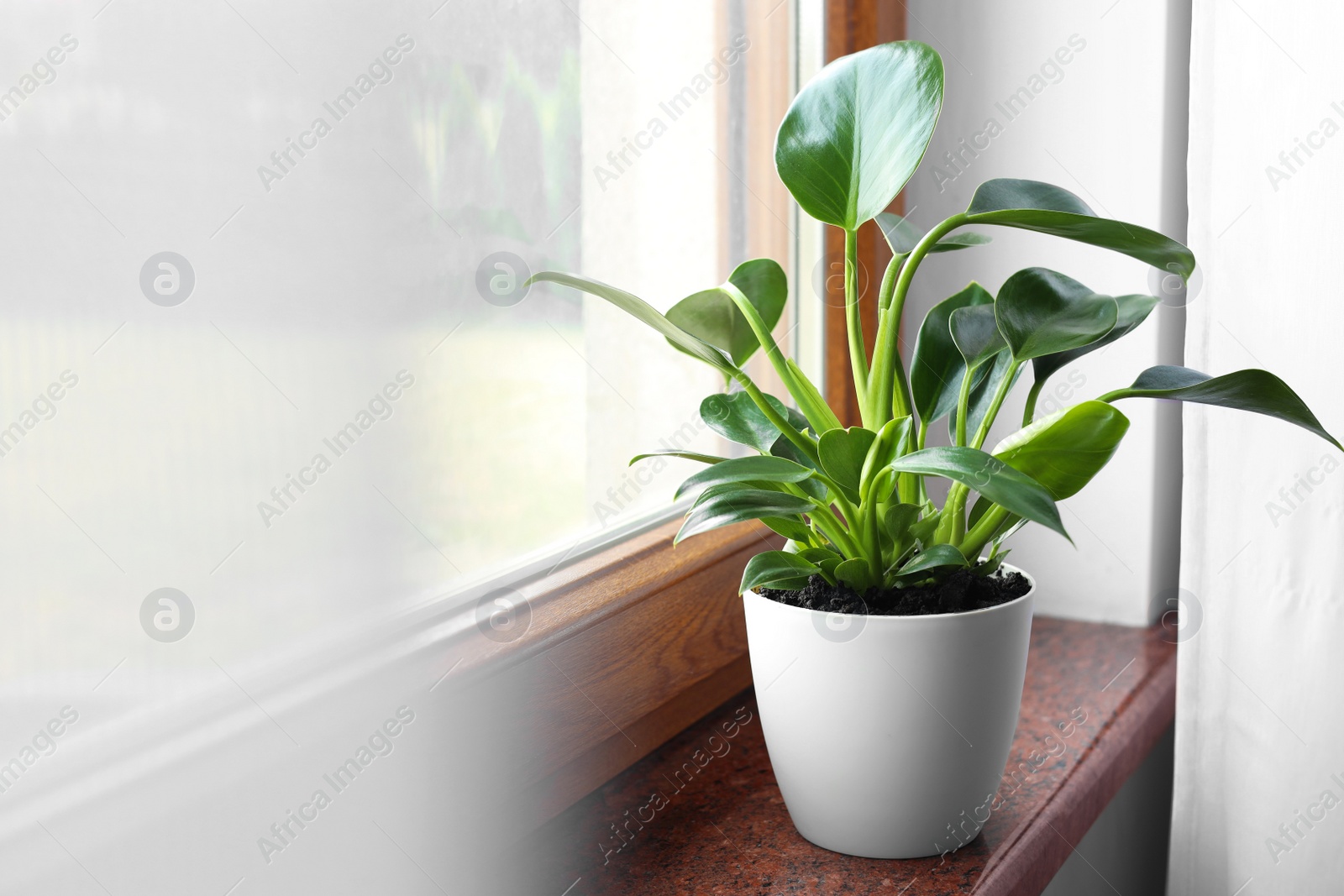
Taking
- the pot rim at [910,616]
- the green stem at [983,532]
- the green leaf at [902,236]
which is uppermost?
the green leaf at [902,236]

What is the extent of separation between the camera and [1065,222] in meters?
0.53

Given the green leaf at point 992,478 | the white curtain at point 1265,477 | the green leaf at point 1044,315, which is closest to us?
the green leaf at point 992,478

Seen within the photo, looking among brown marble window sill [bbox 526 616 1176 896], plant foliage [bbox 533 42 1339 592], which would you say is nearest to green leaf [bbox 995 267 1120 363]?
plant foliage [bbox 533 42 1339 592]

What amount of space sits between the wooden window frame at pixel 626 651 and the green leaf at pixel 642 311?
20 centimetres

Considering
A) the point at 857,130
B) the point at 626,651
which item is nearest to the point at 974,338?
the point at 857,130

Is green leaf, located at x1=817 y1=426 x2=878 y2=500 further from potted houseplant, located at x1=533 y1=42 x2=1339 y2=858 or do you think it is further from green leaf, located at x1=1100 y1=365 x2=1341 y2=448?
green leaf, located at x1=1100 y1=365 x2=1341 y2=448

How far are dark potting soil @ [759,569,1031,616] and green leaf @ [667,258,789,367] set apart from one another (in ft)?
0.51

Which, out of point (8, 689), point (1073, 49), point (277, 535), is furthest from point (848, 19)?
point (8, 689)

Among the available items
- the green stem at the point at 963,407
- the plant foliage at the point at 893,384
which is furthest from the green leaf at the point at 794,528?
the green stem at the point at 963,407

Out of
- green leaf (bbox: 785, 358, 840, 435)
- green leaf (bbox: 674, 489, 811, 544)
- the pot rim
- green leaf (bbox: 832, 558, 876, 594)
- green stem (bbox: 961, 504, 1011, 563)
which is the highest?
green leaf (bbox: 785, 358, 840, 435)

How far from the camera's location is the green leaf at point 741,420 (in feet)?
2.15

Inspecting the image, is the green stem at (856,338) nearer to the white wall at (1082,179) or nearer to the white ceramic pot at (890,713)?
the white ceramic pot at (890,713)

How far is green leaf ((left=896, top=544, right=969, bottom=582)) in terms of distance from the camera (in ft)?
1.93

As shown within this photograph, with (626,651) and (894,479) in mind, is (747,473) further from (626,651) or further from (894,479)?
(626,651)
